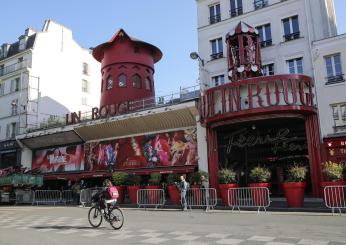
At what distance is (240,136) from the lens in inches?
764

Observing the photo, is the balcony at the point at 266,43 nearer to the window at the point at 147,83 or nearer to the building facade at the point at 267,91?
the building facade at the point at 267,91

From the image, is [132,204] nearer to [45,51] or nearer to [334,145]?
[334,145]

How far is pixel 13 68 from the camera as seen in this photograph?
33062 mm

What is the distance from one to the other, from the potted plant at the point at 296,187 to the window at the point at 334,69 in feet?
17.9

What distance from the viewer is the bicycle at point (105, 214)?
9562mm

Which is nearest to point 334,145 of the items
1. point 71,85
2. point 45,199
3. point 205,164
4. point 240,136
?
point 240,136

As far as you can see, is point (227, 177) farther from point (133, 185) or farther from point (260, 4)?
point (260, 4)

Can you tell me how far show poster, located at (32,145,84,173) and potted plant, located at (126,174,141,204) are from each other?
847 cm

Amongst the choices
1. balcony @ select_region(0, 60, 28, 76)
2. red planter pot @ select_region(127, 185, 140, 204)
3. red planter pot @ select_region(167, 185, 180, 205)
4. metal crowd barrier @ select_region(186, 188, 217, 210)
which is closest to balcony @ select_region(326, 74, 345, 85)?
metal crowd barrier @ select_region(186, 188, 217, 210)

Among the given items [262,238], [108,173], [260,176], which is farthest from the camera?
[108,173]

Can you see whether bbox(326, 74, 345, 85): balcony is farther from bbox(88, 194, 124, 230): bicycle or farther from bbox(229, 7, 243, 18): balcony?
bbox(88, 194, 124, 230): bicycle

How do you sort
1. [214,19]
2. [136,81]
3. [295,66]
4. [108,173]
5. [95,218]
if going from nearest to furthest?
[95,218] < [295,66] < [214,19] < [108,173] < [136,81]

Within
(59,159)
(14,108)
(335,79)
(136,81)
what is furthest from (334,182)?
(14,108)

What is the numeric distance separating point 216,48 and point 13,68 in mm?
20194
